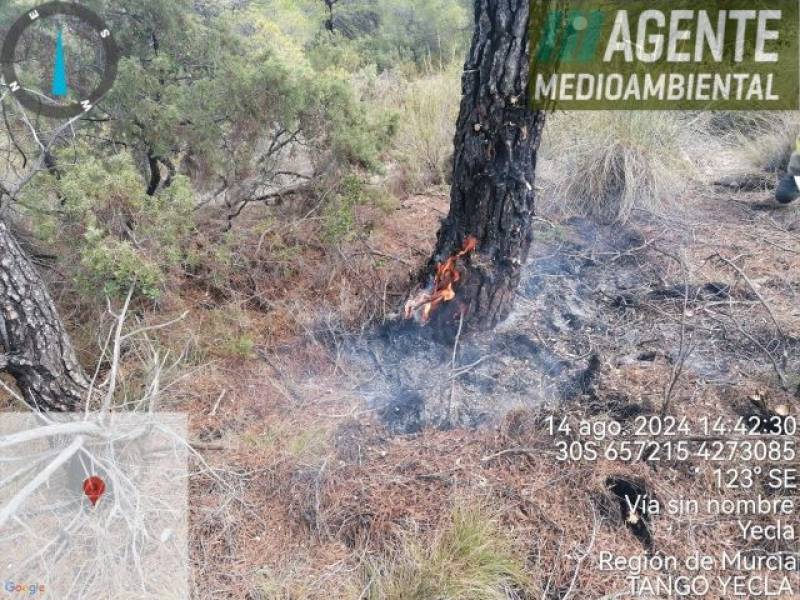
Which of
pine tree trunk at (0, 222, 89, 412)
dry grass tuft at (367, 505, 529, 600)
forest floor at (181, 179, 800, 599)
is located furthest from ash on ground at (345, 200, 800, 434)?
pine tree trunk at (0, 222, 89, 412)

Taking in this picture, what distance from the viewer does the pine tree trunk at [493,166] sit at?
82.4 inches

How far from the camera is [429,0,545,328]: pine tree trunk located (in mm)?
2092

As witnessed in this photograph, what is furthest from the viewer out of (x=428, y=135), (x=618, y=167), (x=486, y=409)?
(x=428, y=135)

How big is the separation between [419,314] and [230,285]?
1.06 m

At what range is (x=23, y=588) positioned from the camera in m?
1.69

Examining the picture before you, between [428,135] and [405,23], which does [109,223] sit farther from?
[405,23]

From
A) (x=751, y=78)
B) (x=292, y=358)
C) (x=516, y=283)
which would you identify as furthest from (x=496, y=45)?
(x=751, y=78)

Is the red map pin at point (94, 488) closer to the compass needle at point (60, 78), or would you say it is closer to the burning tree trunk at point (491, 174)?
the burning tree trunk at point (491, 174)

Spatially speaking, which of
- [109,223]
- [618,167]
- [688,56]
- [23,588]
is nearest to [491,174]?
[109,223]

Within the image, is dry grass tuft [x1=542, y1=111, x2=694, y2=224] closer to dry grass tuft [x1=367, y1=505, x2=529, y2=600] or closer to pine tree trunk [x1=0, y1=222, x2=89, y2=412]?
dry grass tuft [x1=367, y1=505, x2=529, y2=600]

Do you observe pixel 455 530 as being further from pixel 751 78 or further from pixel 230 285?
pixel 751 78

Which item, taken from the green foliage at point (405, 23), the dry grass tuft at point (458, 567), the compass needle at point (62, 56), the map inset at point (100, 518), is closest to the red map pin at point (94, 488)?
the map inset at point (100, 518)

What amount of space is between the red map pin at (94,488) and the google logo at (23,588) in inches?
10.6

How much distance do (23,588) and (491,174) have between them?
7.23ft
